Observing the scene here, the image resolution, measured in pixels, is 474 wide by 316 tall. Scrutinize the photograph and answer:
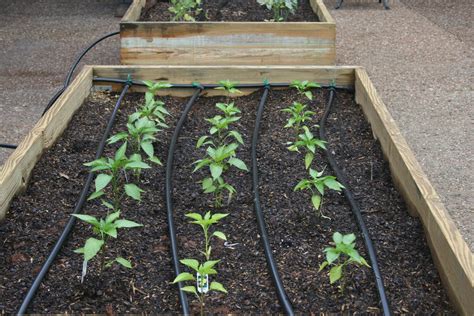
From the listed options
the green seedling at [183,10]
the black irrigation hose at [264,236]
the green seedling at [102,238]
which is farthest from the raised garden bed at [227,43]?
the green seedling at [102,238]

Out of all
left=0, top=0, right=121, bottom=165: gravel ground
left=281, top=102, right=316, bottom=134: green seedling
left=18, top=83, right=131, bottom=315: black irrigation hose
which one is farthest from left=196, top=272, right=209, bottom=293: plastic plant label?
left=0, top=0, right=121, bottom=165: gravel ground

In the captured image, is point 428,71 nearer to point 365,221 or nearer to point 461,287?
point 365,221

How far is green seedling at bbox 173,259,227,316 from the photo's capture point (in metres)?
2.19

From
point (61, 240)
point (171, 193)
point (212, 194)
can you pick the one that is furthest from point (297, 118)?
point (61, 240)

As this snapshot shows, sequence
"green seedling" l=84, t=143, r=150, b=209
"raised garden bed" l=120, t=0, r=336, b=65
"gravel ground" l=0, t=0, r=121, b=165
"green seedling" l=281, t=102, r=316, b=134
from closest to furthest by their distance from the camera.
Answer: "green seedling" l=84, t=143, r=150, b=209 → "green seedling" l=281, t=102, r=316, b=134 → "raised garden bed" l=120, t=0, r=336, b=65 → "gravel ground" l=0, t=0, r=121, b=165

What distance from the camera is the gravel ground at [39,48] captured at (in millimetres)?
5438

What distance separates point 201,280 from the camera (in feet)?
7.54

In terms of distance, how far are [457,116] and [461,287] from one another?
130 inches

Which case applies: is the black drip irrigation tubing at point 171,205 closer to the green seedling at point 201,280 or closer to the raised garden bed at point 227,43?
the green seedling at point 201,280

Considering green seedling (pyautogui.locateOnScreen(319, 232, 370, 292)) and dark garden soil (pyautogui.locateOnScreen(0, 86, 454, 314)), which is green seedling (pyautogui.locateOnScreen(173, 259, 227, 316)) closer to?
dark garden soil (pyautogui.locateOnScreen(0, 86, 454, 314))

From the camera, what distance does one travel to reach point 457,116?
17.5 ft

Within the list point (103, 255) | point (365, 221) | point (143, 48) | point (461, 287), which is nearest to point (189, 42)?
point (143, 48)

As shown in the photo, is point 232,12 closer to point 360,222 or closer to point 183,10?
point 183,10

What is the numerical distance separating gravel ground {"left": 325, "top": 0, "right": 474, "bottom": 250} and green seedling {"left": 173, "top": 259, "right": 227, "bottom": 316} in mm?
1773
